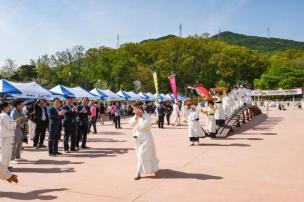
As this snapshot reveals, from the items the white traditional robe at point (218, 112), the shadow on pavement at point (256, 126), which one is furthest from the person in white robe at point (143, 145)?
the white traditional robe at point (218, 112)

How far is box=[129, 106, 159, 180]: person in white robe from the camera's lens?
7.78 metres

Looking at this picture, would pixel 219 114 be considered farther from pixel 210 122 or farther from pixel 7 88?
pixel 7 88

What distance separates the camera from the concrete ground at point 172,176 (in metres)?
6.48

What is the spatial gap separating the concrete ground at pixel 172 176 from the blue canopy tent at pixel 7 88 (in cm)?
584

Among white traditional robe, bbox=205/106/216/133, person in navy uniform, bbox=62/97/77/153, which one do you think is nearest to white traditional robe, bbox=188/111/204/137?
white traditional robe, bbox=205/106/216/133

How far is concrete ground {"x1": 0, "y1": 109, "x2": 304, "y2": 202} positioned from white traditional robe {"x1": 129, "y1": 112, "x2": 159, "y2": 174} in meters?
0.26

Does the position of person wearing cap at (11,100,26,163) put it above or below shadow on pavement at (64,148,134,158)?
above

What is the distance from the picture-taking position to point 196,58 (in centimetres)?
8419

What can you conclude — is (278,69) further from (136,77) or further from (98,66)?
(98,66)

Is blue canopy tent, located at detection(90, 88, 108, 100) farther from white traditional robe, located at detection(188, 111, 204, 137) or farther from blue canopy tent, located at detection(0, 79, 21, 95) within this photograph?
white traditional robe, located at detection(188, 111, 204, 137)

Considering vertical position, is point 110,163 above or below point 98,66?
below

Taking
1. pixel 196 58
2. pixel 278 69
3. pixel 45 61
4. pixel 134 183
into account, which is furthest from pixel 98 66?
pixel 134 183

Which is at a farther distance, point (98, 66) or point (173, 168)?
point (98, 66)

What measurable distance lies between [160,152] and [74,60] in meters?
58.4
